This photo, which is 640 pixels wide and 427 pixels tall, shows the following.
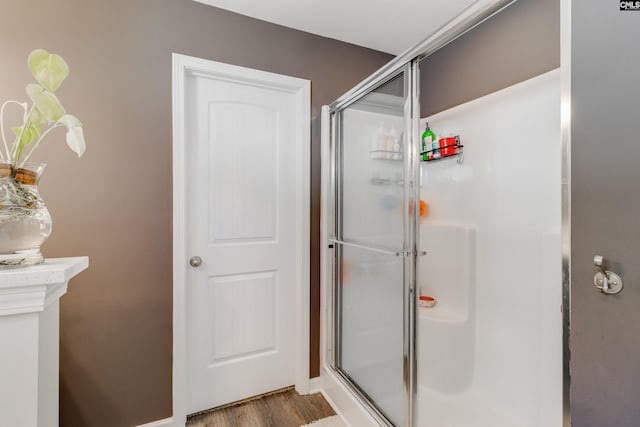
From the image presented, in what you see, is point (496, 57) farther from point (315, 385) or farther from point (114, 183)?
point (315, 385)

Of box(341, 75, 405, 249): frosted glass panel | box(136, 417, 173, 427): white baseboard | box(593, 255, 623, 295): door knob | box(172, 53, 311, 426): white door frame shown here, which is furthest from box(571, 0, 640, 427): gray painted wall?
box(136, 417, 173, 427): white baseboard

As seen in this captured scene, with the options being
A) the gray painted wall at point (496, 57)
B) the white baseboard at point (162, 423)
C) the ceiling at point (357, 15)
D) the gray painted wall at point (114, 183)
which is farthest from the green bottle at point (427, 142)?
the white baseboard at point (162, 423)

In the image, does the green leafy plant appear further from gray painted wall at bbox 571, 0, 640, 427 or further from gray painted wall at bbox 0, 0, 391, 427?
gray painted wall at bbox 571, 0, 640, 427

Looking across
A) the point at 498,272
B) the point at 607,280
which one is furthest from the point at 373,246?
the point at 607,280

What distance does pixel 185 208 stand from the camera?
5.69 feet

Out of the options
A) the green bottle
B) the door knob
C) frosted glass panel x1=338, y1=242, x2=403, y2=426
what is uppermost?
the green bottle

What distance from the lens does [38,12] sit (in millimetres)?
1445

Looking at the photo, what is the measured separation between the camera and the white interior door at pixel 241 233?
183cm

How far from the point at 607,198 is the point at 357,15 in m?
1.67

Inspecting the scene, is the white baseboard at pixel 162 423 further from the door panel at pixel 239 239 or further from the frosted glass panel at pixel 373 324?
the frosted glass panel at pixel 373 324

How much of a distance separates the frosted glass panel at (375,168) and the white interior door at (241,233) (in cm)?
35

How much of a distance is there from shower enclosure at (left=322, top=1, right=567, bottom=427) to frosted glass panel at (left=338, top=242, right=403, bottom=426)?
0.01m

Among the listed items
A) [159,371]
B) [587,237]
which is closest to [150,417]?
[159,371]

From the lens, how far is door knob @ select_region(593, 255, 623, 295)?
3.13ft
